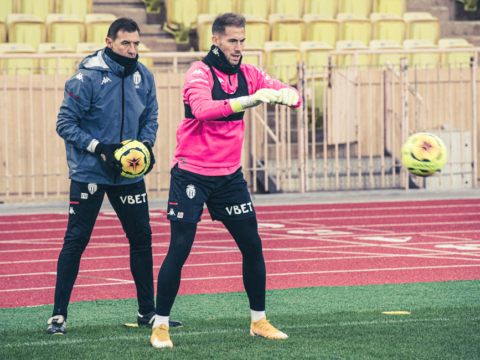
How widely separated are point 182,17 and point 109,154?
12.6 metres

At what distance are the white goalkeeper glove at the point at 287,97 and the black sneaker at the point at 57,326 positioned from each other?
6.70ft

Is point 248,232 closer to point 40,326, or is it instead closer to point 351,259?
point 40,326

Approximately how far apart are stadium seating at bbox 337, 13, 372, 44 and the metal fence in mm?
1304

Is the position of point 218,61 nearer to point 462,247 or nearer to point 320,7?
point 462,247

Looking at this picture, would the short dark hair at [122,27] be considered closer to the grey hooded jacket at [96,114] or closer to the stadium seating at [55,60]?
the grey hooded jacket at [96,114]

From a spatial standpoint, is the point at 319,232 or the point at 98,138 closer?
the point at 98,138

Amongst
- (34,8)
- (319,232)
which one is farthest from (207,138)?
(34,8)

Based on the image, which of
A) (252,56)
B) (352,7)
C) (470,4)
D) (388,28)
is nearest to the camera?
(252,56)

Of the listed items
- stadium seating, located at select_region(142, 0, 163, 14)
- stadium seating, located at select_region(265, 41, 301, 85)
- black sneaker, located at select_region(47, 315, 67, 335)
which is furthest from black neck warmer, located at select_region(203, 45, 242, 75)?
stadium seating, located at select_region(142, 0, 163, 14)

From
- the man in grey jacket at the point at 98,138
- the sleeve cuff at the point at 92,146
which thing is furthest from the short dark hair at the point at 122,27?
the sleeve cuff at the point at 92,146

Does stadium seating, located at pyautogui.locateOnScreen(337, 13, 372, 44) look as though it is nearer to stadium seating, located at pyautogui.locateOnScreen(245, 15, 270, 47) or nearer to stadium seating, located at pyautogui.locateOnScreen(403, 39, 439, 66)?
stadium seating, located at pyautogui.locateOnScreen(403, 39, 439, 66)

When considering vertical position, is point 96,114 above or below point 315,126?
below

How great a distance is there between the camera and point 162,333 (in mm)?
4480

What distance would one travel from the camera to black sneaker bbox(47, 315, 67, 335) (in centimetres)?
492
